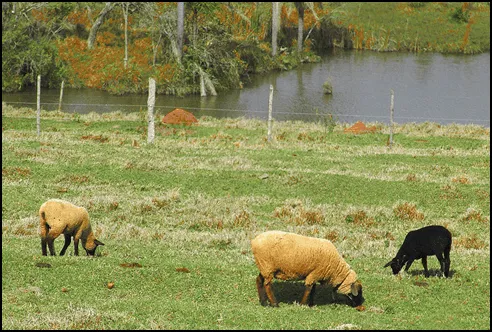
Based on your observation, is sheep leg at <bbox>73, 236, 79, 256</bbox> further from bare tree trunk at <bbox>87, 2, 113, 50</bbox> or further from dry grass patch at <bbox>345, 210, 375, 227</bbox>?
bare tree trunk at <bbox>87, 2, 113, 50</bbox>

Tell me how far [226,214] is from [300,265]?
11.0 metres

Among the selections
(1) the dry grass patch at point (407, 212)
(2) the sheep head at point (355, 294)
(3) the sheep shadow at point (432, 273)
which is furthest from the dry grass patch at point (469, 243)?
(2) the sheep head at point (355, 294)

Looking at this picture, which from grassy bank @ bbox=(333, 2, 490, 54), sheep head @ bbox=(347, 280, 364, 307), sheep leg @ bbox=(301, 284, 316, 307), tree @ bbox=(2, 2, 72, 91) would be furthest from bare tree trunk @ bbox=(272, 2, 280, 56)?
sheep head @ bbox=(347, 280, 364, 307)

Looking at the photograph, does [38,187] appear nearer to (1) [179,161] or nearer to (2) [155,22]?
(1) [179,161]

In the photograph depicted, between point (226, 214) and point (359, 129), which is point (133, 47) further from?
point (226, 214)

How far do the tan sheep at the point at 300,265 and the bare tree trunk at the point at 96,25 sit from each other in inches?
2359

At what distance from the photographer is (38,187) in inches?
1118

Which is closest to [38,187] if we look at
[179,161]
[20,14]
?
[179,161]

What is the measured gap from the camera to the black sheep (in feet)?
56.7

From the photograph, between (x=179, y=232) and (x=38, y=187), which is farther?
(x=38, y=187)

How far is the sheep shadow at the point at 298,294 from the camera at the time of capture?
51.5 feet

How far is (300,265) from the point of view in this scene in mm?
14859

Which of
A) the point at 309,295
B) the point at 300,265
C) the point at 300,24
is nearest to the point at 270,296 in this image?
the point at 300,265

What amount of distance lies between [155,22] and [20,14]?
12520mm
